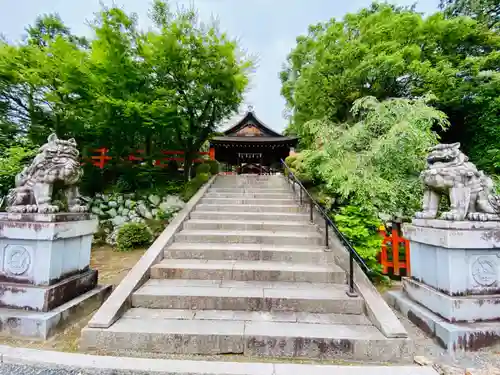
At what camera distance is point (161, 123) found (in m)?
6.52

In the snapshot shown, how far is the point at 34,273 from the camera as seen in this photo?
9.00 feet

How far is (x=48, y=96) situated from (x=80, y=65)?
1.55 metres

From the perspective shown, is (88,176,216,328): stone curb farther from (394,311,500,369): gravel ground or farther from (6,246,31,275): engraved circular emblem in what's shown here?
(394,311,500,369): gravel ground

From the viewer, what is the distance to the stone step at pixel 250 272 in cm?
359

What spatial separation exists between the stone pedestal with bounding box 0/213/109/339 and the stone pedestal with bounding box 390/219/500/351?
4.29 meters

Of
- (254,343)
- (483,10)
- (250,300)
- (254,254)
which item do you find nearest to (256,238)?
(254,254)

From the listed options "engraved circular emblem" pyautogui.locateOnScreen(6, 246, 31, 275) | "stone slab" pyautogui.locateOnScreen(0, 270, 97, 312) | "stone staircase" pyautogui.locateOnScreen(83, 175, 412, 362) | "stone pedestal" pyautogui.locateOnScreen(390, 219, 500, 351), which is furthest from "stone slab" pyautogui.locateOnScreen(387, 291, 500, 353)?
"engraved circular emblem" pyautogui.locateOnScreen(6, 246, 31, 275)

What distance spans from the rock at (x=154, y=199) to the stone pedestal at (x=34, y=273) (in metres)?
4.33

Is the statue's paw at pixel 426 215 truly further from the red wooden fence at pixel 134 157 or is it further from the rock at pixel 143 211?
the red wooden fence at pixel 134 157

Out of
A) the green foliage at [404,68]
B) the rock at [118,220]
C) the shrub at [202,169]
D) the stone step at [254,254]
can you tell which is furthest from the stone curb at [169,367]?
the shrub at [202,169]

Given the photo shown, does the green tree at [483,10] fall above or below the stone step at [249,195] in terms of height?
above

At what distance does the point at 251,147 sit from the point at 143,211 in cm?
1092

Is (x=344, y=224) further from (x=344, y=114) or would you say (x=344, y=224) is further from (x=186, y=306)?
(x=344, y=114)

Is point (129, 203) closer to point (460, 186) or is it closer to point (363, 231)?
point (363, 231)
